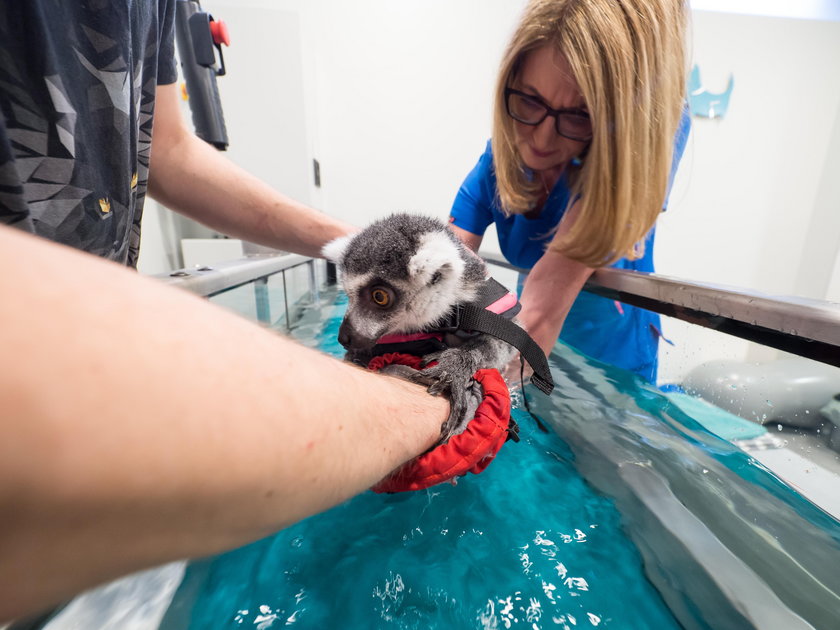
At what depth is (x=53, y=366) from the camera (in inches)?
6.3

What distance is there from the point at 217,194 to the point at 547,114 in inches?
43.4

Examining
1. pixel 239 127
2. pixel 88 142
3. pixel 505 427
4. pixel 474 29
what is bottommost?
pixel 505 427

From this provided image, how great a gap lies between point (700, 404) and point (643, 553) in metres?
1.05

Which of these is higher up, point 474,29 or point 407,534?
point 474,29

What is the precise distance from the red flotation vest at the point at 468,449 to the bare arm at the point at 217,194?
31.2 inches

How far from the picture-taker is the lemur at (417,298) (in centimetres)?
89

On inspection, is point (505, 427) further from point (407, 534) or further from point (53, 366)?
point (53, 366)

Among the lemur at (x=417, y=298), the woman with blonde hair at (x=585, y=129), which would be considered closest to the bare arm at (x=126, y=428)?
the lemur at (x=417, y=298)

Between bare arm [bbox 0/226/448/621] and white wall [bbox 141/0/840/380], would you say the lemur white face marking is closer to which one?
bare arm [bbox 0/226/448/621]

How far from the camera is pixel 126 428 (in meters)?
0.18

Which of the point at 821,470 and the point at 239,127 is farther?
the point at 239,127

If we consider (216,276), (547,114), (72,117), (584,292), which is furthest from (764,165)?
(72,117)

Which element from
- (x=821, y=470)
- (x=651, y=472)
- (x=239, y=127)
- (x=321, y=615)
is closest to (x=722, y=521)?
(x=651, y=472)

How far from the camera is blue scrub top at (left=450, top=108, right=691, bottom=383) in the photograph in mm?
1639
